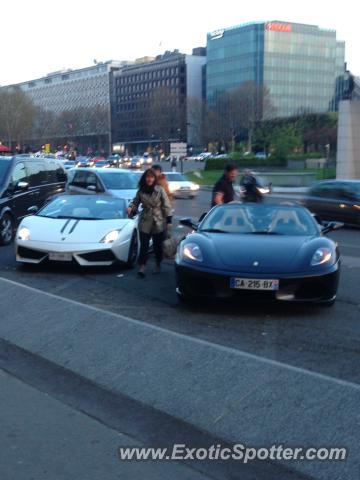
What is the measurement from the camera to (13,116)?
9969cm

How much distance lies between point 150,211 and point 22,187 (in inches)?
227

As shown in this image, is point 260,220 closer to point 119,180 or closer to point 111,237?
point 111,237

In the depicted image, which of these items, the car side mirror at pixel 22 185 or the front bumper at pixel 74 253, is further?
the car side mirror at pixel 22 185

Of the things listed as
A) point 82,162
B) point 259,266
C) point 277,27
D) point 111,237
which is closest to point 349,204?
point 111,237

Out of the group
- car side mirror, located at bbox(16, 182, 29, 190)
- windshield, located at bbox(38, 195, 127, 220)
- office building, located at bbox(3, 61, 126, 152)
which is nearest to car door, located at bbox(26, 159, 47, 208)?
car side mirror, located at bbox(16, 182, 29, 190)

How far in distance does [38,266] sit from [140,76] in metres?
141

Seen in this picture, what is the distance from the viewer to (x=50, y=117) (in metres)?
115

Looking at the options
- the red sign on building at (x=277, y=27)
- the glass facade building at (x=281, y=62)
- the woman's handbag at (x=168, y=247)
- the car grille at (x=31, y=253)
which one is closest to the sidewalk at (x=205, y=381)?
the car grille at (x=31, y=253)

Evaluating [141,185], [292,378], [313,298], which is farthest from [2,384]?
[141,185]

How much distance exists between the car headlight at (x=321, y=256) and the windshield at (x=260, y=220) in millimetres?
722

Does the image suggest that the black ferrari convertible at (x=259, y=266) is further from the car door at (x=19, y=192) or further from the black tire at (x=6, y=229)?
the car door at (x=19, y=192)

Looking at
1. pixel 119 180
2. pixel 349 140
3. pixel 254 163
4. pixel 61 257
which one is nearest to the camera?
pixel 61 257

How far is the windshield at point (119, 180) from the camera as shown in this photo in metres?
17.8

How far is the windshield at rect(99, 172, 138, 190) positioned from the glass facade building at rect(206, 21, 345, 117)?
105 meters
